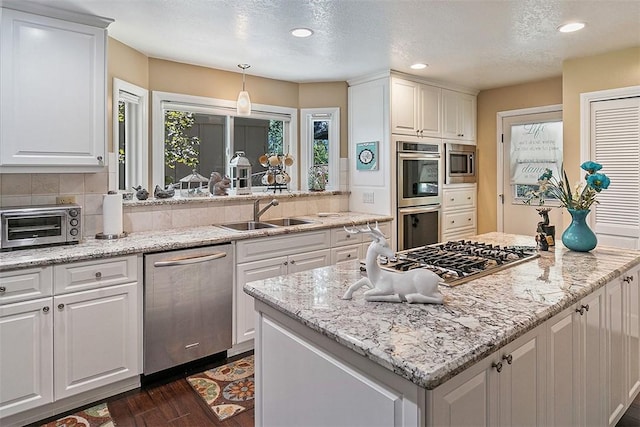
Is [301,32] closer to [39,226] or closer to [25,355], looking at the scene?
[39,226]

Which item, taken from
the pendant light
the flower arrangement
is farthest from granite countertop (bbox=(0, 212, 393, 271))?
the flower arrangement

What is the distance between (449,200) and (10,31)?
13.5 feet

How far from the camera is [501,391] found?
1214mm

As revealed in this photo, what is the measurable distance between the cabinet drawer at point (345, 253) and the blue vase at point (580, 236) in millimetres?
1761

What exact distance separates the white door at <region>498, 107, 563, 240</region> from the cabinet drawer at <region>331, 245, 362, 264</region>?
2.12m

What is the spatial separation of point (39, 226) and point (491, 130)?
4.57m

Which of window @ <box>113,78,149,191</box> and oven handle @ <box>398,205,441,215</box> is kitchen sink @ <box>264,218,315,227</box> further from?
window @ <box>113,78,149,191</box>

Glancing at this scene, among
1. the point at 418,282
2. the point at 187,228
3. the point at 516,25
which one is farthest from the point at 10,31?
the point at 516,25

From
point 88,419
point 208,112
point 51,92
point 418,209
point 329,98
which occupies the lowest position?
point 88,419

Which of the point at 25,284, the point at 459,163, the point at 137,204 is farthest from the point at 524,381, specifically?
the point at 459,163

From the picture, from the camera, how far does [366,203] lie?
4207 millimetres

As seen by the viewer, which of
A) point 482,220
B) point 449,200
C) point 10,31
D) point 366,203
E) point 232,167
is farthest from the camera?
point 482,220

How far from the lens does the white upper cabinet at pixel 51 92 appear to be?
2256 millimetres

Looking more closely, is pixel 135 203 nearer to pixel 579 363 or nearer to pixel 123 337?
pixel 123 337
